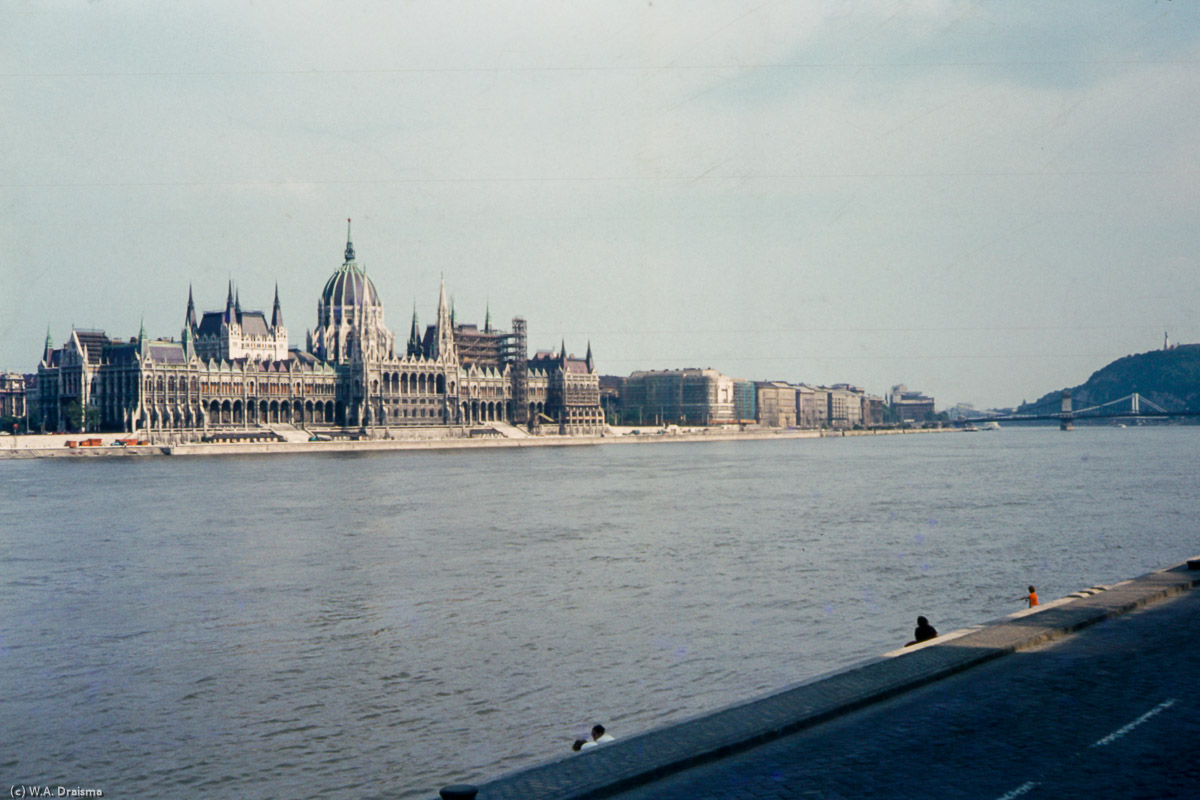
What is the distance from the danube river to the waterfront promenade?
4.52m

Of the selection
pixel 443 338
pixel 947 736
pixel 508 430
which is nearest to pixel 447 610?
pixel 947 736

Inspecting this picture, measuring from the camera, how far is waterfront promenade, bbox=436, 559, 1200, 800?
9.90 m

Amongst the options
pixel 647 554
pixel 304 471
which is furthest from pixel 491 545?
pixel 304 471

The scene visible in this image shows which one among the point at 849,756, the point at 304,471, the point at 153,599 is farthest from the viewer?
the point at 304,471

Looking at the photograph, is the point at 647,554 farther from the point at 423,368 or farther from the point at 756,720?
the point at 423,368

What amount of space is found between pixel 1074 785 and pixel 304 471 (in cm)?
9144

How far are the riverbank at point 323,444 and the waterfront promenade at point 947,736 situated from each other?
125m

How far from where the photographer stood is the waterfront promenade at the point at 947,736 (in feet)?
32.5

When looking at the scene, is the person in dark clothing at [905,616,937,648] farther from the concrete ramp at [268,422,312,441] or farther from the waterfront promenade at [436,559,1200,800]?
the concrete ramp at [268,422,312,441]

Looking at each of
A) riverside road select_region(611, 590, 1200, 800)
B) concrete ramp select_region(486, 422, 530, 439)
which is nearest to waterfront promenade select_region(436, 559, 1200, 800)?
riverside road select_region(611, 590, 1200, 800)

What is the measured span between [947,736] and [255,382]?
166 m

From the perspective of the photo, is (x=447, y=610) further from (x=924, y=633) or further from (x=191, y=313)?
(x=191, y=313)

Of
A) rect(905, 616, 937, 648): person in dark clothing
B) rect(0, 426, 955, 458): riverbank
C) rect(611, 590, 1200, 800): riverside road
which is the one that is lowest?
rect(905, 616, 937, 648): person in dark clothing

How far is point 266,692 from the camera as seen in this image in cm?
1953
